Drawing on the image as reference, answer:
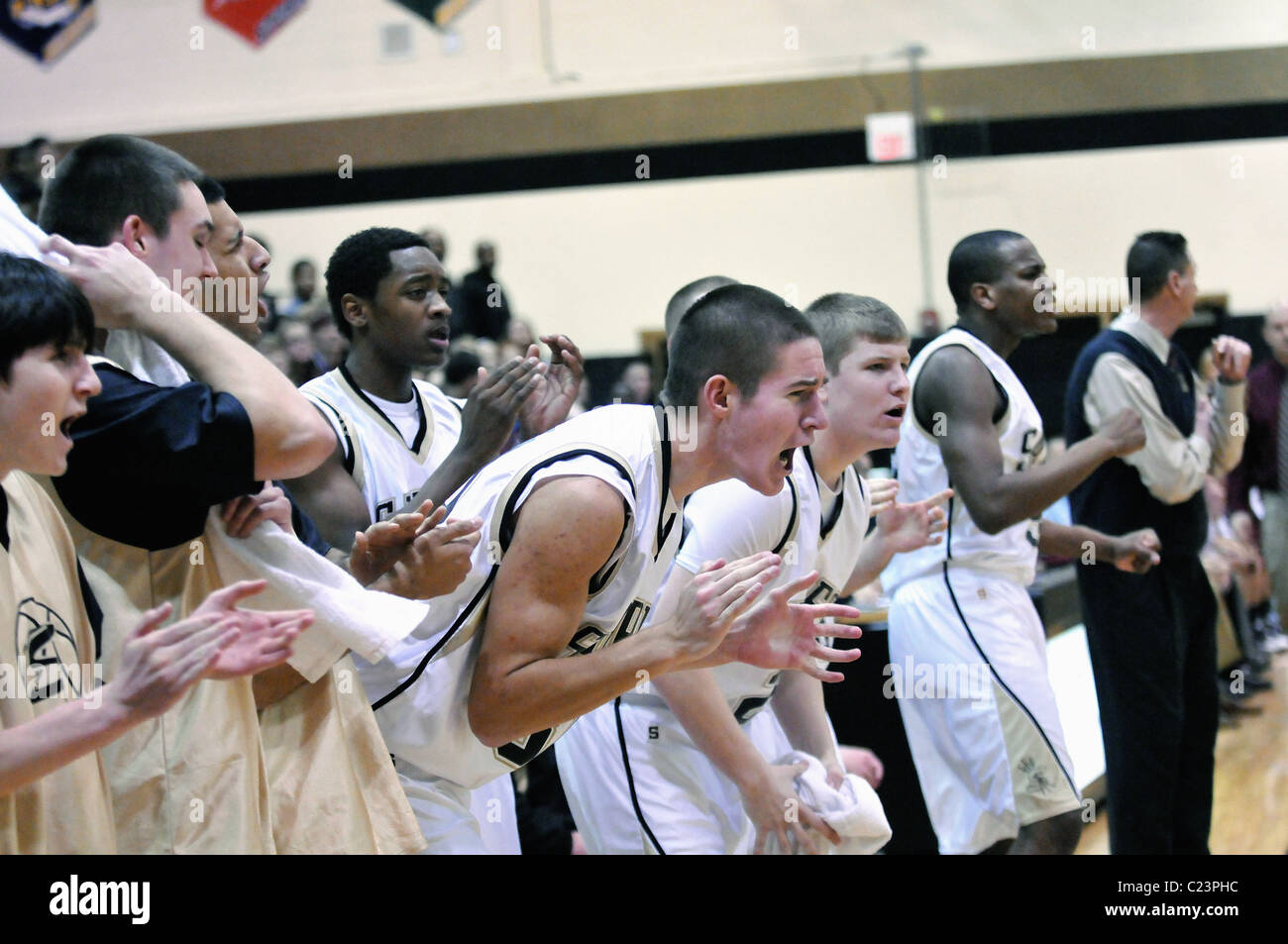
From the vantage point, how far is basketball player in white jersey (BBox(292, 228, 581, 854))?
3.16 m

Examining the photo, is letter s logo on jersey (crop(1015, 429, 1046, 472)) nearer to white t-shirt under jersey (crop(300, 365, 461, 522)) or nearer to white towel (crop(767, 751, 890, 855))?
white towel (crop(767, 751, 890, 855))

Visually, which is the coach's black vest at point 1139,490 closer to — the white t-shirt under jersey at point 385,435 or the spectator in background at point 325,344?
the white t-shirt under jersey at point 385,435

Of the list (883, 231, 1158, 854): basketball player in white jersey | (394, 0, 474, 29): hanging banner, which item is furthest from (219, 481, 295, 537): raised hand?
(394, 0, 474, 29): hanging banner

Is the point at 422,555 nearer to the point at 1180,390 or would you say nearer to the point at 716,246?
the point at 1180,390

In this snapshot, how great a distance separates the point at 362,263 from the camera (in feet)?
12.0

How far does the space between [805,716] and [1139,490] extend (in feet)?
5.49

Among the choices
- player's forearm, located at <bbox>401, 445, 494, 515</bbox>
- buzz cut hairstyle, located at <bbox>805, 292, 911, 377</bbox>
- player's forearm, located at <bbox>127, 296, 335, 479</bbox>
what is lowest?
player's forearm, located at <bbox>401, 445, 494, 515</bbox>

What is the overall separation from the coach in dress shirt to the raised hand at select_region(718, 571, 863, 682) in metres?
2.24

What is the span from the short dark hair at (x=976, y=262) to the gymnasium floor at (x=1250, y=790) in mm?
1712

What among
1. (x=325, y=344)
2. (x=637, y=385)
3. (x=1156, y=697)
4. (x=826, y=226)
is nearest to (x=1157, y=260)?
(x=1156, y=697)

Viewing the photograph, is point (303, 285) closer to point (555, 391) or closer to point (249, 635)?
point (555, 391)

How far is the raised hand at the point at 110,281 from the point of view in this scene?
2.03 m
